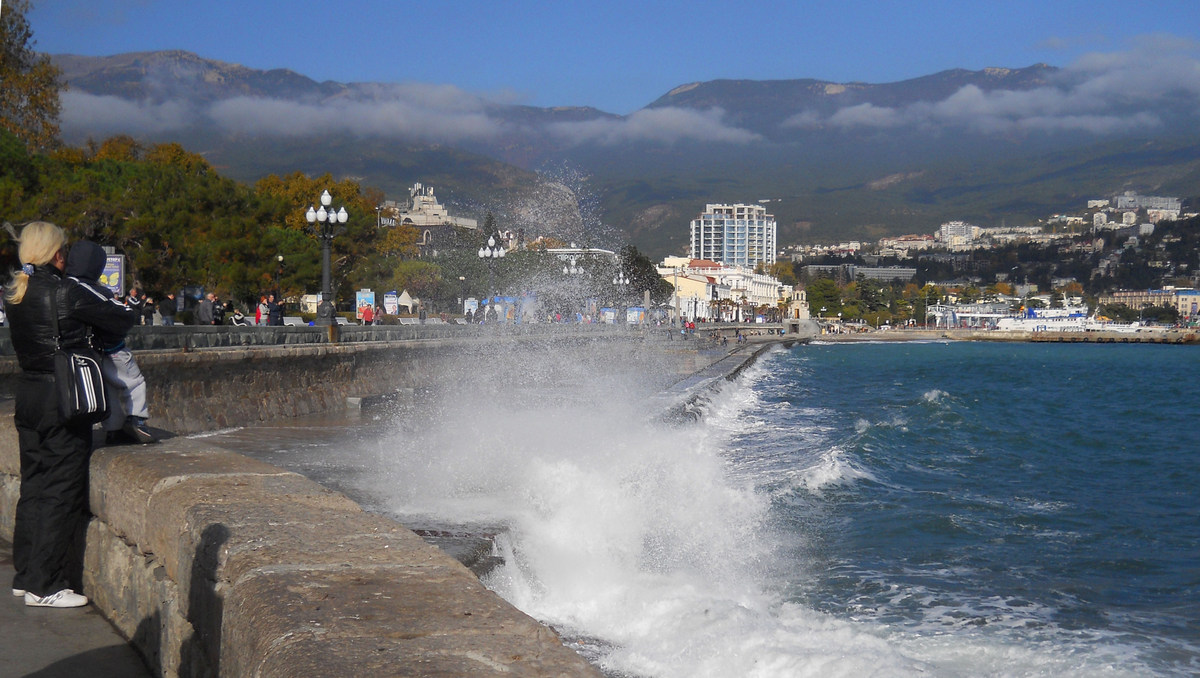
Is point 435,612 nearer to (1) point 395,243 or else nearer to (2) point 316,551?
(2) point 316,551

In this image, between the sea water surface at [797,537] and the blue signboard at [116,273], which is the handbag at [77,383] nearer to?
the sea water surface at [797,537]

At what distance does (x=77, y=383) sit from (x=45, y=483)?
19.5 inches

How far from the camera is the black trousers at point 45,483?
4.55 meters

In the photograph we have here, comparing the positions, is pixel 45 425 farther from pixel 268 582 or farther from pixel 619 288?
pixel 619 288

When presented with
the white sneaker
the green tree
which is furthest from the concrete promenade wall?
the green tree

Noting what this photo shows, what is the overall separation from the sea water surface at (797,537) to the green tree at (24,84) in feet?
105

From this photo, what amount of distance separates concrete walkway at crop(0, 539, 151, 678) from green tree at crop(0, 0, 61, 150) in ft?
144

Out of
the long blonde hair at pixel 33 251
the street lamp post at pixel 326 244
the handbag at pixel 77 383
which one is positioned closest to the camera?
the handbag at pixel 77 383

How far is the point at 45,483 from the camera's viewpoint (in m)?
4.62

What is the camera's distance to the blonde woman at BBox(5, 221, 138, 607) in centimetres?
457

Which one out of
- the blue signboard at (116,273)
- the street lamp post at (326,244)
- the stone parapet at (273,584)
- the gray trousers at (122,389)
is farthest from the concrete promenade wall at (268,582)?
the street lamp post at (326,244)

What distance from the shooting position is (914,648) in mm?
7391

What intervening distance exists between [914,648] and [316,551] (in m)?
5.21

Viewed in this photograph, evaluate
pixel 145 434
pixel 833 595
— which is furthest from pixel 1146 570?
pixel 145 434
